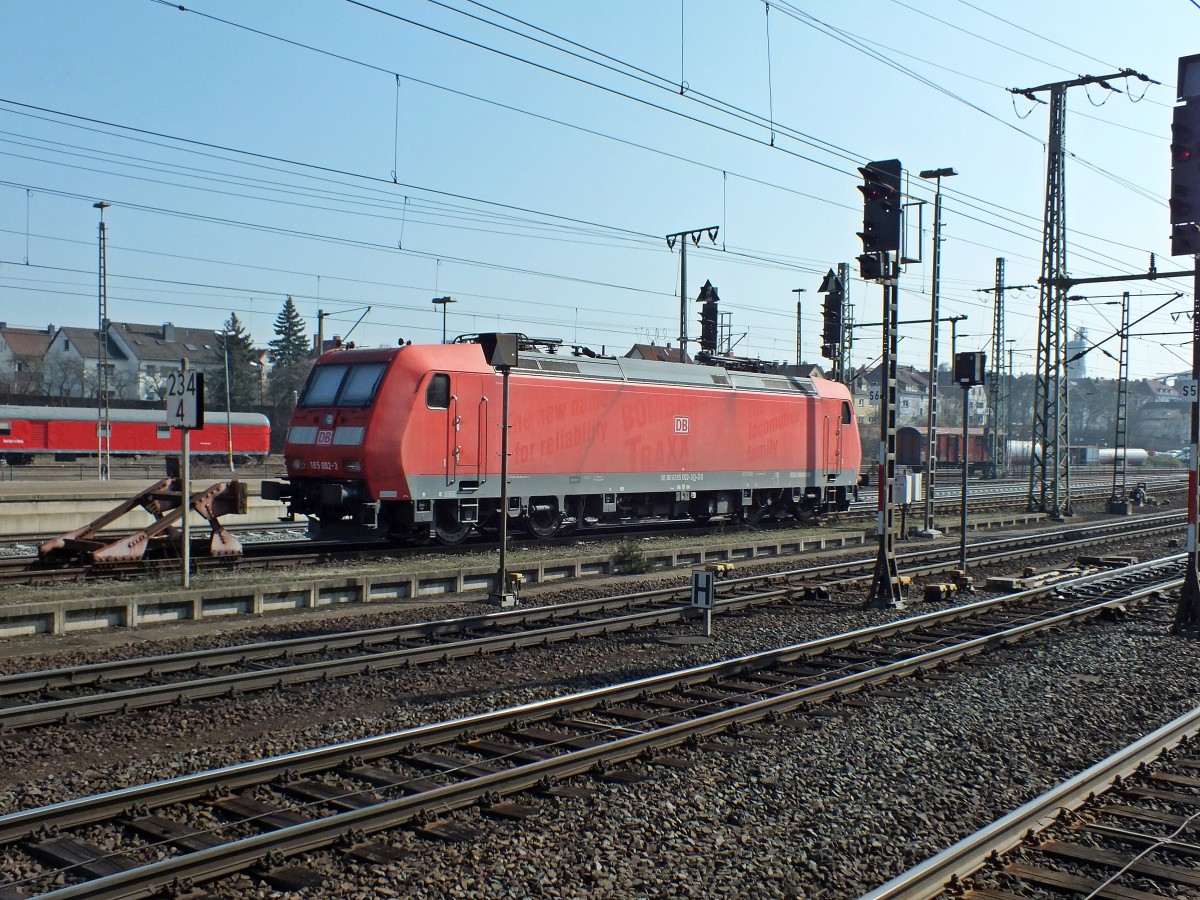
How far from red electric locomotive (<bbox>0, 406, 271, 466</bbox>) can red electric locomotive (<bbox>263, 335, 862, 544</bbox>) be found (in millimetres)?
29401

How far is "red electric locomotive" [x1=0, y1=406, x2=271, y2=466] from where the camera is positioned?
49.0 m

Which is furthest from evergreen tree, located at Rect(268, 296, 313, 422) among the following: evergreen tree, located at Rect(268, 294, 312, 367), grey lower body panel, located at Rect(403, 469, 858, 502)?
grey lower body panel, located at Rect(403, 469, 858, 502)

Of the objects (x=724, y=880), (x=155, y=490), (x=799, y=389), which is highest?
(x=799, y=389)

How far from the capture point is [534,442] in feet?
63.4

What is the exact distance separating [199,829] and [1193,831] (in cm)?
536

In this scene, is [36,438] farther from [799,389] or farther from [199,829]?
[199,829]

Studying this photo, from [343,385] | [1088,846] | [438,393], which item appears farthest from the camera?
[343,385]

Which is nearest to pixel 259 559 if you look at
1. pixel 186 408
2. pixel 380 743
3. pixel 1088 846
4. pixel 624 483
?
pixel 186 408

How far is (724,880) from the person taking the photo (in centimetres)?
521

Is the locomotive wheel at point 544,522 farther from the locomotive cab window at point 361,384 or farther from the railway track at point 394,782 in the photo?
the railway track at point 394,782

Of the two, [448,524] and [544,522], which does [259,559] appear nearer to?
[448,524]

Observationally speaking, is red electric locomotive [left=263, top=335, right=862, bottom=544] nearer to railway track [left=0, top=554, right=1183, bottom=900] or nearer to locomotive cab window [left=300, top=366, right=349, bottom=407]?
locomotive cab window [left=300, top=366, right=349, bottom=407]

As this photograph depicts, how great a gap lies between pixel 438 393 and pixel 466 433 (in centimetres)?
90

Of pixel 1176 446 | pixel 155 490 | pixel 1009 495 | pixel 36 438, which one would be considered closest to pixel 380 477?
pixel 155 490
